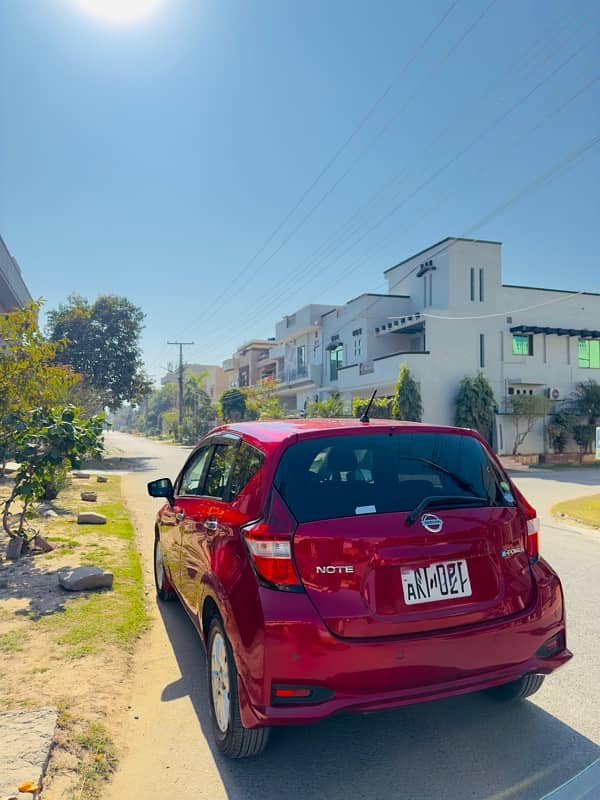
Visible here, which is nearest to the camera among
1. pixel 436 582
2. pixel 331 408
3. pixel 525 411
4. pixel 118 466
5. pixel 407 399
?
pixel 436 582

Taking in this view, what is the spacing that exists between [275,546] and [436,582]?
82cm

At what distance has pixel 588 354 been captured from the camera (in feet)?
115

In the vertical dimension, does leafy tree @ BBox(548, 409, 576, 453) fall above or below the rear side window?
below

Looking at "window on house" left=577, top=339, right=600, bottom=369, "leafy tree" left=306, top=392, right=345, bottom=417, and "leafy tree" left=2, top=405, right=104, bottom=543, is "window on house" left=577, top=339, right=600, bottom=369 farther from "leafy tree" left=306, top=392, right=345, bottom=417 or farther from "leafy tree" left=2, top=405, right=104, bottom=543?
"leafy tree" left=2, top=405, right=104, bottom=543

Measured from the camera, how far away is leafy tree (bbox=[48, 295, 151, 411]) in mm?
35781

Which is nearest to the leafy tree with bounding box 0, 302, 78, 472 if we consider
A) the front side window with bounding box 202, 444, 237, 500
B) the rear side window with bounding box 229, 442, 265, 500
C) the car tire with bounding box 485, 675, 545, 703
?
the front side window with bounding box 202, 444, 237, 500

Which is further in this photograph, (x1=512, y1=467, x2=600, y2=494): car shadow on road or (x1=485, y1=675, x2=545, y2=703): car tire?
(x1=512, y1=467, x2=600, y2=494): car shadow on road

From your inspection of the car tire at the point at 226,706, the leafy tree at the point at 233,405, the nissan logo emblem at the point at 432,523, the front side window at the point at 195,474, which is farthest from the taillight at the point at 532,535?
the leafy tree at the point at 233,405

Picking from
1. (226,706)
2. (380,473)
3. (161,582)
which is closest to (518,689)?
(380,473)

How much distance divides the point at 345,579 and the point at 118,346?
36592mm

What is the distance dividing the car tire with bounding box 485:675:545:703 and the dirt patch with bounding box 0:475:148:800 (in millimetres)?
2232

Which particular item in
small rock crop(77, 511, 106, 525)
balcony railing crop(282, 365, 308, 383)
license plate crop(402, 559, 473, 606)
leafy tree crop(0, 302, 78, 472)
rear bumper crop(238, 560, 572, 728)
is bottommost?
small rock crop(77, 511, 106, 525)

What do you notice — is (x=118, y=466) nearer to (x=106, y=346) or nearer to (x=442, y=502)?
(x=106, y=346)

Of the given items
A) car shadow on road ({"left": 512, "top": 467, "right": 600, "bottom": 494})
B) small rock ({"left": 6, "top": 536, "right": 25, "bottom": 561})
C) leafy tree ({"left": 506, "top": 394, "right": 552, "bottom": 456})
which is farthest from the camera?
leafy tree ({"left": 506, "top": 394, "right": 552, "bottom": 456})
